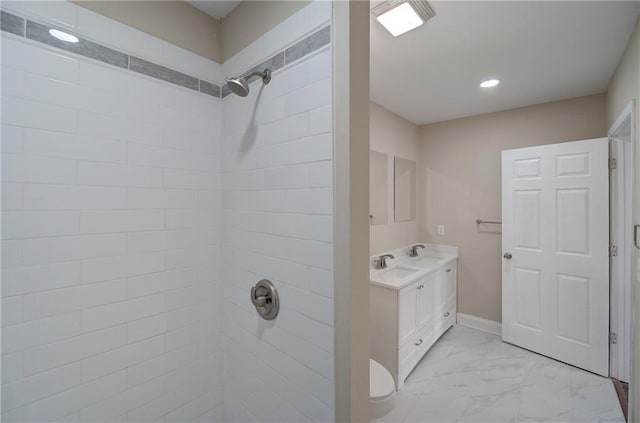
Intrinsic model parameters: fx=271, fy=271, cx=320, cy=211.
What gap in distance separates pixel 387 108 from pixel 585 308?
2.53 m

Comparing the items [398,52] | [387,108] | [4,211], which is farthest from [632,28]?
[4,211]

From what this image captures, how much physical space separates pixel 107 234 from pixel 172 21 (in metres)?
0.99

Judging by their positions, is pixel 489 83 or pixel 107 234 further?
pixel 489 83

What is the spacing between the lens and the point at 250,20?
1.23m

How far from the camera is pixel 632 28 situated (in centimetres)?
157

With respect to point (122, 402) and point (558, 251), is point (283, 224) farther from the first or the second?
point (558, 251)

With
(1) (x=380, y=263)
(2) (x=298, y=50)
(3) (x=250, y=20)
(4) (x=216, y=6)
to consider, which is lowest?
(1) (x=380, y=263)

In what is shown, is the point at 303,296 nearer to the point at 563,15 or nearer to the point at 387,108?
the point at 563,15

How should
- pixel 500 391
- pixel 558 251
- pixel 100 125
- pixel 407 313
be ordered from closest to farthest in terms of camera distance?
pixel 100 125
pixel 500 391
pixel 407 313
pixel 558 251

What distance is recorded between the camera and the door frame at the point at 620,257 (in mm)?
2067

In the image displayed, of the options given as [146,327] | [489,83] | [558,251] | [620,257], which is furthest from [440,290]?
[146,327]

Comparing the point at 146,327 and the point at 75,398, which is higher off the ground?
the point at 146,327

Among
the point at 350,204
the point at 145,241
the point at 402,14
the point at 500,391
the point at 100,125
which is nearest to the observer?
the point at 350,204

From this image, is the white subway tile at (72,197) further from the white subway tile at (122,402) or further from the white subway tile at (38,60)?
the white subway tile at (122,402)
